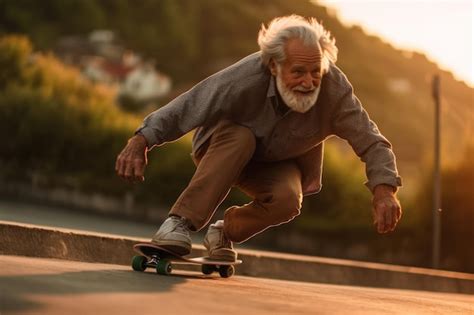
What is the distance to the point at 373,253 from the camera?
98.4 ft

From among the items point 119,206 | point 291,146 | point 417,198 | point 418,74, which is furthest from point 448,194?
point 418,74

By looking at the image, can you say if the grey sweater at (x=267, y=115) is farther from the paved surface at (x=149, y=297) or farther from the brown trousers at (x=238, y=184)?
the paved surface at (x=149, y=297)

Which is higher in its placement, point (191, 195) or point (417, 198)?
point (417, 198)

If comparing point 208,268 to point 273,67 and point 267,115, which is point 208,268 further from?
point 273,67

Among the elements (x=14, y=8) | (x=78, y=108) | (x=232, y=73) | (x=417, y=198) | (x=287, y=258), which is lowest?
(x=287, y=258)

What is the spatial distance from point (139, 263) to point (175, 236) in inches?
13.4

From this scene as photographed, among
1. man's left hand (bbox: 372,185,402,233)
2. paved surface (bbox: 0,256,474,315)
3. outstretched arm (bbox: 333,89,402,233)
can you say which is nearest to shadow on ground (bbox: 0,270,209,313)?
paved surface (bbox: 0,256,474,315)

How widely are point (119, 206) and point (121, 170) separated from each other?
27949 mm

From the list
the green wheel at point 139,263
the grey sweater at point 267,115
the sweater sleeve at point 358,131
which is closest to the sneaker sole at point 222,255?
the green wheel at point 139,263

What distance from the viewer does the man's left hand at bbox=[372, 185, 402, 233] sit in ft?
17.5

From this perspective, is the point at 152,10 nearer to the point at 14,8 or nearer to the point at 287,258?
the point at 14,8

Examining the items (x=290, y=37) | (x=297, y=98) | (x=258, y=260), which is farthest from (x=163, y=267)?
(x=258, y=260)

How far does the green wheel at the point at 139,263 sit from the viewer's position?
18.8 feet

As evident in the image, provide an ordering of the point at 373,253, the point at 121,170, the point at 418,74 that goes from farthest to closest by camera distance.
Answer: the point at 418,74 < the point at 373,253 < the point at 121,170
